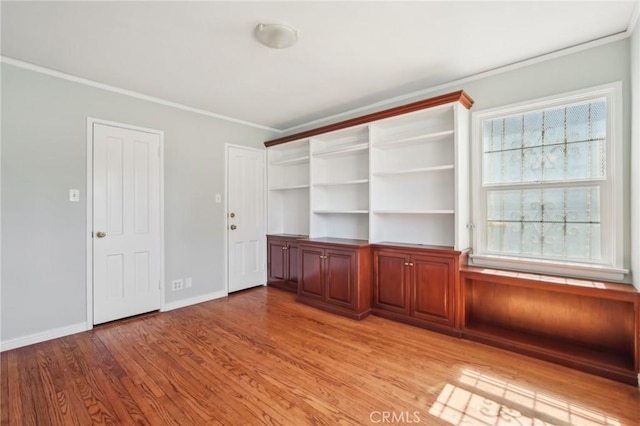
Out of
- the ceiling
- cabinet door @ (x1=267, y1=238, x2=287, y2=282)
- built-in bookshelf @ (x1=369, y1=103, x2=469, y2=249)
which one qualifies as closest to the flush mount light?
the ceiling

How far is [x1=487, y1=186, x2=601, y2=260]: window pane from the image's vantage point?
2.46 meters

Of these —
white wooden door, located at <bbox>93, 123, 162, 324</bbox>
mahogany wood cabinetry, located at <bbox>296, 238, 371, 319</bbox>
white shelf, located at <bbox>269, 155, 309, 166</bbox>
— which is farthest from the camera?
white shelf, located at <bbox>269, 155, 309, 166</bbox>

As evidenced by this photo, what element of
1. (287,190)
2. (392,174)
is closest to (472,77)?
(392,174)

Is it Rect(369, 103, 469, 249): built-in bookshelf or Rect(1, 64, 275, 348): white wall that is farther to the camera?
Rect(369, 103, 469, 249): built-in bookshelf

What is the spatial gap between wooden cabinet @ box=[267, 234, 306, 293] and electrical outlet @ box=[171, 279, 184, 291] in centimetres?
136

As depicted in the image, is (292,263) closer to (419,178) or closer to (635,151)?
(419,178)

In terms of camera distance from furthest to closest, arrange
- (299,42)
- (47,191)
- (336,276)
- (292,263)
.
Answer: (292,263) < (336,276) < (47,191) < (299,42)

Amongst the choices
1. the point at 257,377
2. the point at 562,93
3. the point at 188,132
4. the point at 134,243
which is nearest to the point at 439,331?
the point at 257,377

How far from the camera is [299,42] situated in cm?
237

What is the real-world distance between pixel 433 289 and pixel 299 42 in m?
2.57

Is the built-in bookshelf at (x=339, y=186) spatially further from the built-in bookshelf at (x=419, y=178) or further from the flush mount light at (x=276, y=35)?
the flush mount light at (x=276, y=35)

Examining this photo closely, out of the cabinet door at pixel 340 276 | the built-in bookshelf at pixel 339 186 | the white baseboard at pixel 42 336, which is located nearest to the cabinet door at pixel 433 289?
the cabinet door at pixel 340 276

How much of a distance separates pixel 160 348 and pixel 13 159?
6.94ft

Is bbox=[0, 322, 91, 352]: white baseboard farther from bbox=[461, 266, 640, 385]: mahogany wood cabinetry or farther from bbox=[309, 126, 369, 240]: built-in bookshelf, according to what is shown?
bbox=[461, 266, 640, 385]: mahogany wood cabinetry
